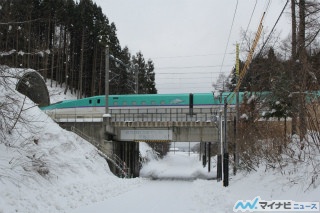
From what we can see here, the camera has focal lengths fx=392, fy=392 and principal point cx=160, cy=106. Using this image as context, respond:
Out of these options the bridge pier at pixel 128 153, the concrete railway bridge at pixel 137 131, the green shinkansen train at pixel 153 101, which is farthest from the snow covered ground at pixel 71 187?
the green shinkansen train at pixel 153 101

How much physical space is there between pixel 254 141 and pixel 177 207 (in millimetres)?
7389

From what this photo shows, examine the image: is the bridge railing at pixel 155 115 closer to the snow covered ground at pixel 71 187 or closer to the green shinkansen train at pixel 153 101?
the green shinkansen train at pixel 153 101

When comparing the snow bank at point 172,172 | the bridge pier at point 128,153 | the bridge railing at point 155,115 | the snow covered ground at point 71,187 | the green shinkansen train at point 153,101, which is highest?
the green shinkansen train at point 153,101

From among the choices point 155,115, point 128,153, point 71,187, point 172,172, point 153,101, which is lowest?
point 172,172

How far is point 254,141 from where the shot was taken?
1984 cm

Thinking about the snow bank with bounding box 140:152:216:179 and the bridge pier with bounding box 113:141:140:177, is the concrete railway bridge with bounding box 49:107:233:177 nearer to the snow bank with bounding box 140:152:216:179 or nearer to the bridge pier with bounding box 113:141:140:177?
the bridge pier with bounding box 113:141:140:177

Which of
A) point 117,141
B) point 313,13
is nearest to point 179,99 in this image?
point 117,141

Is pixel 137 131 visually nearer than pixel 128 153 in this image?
Yes

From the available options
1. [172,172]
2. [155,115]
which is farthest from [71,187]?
[172,172]

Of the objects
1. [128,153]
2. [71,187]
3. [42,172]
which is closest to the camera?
[42,172]

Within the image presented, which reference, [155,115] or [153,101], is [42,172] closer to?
[155,115]

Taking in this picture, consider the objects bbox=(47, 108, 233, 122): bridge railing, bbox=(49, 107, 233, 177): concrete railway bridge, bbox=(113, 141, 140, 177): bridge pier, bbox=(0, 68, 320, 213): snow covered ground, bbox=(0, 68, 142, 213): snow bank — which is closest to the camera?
bbox=(0, 68, 320, 213): snow covered ground

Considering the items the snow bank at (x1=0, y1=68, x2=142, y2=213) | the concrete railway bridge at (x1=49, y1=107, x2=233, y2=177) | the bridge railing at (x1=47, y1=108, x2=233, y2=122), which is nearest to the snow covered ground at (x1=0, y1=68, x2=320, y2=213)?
the snow bank at (x1=0, y1=68, x2=142, y2=213)

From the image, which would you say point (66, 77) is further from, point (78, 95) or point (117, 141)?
point (117, 141)
